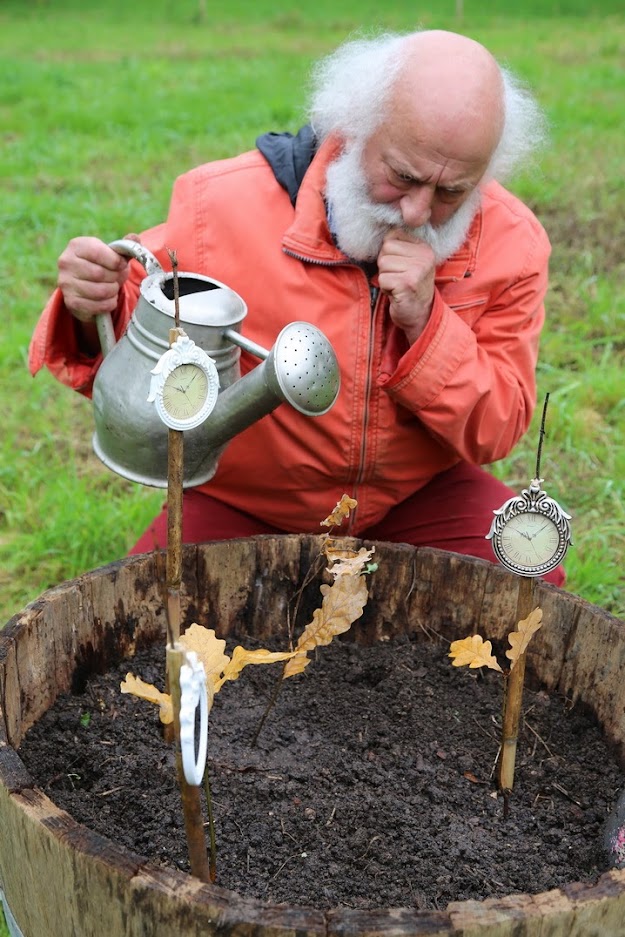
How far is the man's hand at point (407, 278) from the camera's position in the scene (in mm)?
1990

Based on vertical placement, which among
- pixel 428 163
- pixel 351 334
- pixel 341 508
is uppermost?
pixel 428 163

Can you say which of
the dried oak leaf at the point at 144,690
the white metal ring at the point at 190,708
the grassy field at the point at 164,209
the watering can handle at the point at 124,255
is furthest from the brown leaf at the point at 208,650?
the grassy field at the point at 164,209

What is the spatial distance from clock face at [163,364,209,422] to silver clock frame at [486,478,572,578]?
50cm

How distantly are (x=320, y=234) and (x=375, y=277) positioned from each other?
151 mm

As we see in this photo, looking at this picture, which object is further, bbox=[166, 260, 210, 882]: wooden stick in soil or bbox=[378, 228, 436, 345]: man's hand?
bbox=[378, 228, 436, 345]: man's hand

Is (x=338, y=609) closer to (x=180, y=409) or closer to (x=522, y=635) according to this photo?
(x=522, y=635)

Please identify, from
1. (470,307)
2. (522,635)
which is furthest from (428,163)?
(522,635)

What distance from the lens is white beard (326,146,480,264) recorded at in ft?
6.86

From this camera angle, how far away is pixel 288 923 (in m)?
1.09

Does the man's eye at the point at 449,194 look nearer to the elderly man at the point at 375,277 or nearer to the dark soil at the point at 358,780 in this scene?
the elderly man at the point at 375,277

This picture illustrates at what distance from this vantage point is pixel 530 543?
1.49 meters

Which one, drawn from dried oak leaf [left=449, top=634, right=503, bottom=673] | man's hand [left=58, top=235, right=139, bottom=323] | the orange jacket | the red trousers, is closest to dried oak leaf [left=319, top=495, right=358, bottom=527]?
dried oak leaf [left=449, top=634, right=503, bottom=673]

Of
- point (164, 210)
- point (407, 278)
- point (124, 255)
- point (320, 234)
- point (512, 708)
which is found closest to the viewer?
point (512, 708)

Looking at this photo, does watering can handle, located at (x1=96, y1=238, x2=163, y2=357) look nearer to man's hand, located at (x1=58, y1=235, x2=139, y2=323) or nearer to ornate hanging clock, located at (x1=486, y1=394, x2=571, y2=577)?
man's hand, located at (x1=58, y1=235, x2=139, y2=323)
